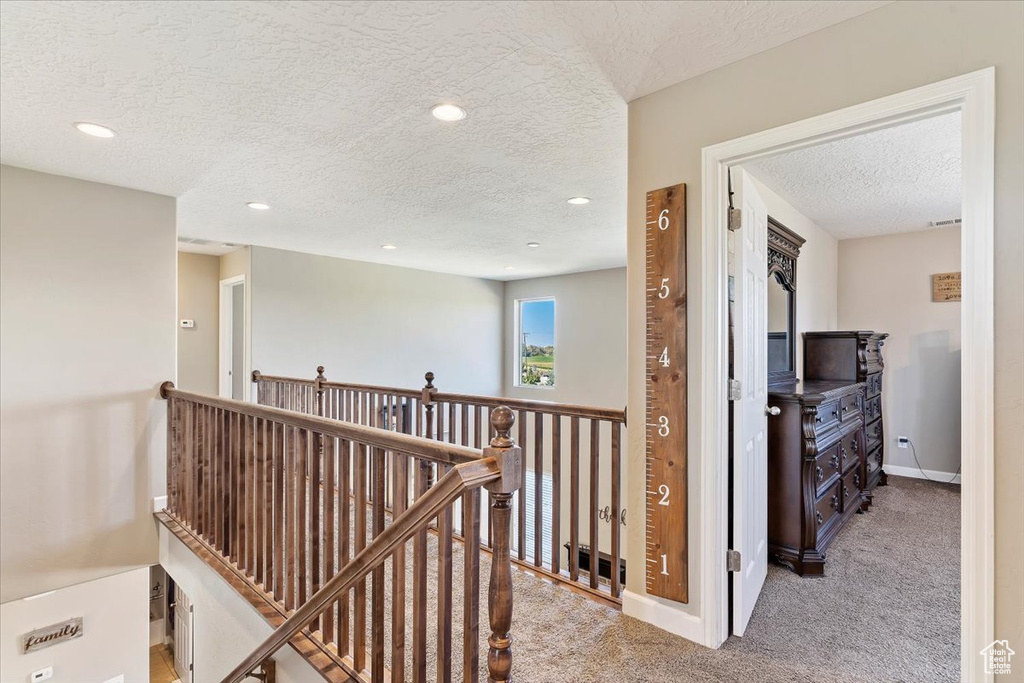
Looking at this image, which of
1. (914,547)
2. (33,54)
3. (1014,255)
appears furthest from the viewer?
(914,547)

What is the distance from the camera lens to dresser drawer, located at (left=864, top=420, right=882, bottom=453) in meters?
3.98

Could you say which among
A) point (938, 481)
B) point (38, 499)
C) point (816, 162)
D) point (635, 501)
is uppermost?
point (816, 162)

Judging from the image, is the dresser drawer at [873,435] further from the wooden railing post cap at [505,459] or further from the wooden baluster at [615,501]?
the wooden railing post cap at [505,459]

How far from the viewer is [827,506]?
2887 mm

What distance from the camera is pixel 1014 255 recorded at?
4.25ft

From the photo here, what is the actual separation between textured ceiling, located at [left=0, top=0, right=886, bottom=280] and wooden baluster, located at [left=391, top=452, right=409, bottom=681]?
146 centimetres

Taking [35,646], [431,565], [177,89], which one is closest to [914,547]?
[431,565]

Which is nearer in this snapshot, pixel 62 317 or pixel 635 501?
pixel 635 501

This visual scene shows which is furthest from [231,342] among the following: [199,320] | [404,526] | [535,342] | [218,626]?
[404,526]

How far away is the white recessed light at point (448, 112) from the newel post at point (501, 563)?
1568 millimetres

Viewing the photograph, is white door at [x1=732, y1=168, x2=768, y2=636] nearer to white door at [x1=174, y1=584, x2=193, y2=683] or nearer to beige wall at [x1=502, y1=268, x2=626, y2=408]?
beige wall at [x1=502, y1=268, x2=626, y2=408]

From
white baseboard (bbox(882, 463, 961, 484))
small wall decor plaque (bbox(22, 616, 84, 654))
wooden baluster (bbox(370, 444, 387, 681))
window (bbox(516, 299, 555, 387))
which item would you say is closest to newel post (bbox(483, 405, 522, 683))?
wooden baluster (bbox(370, 444, 387, 681))

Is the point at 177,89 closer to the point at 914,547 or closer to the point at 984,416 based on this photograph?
the point at 984,416

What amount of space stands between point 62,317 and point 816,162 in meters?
4.74
